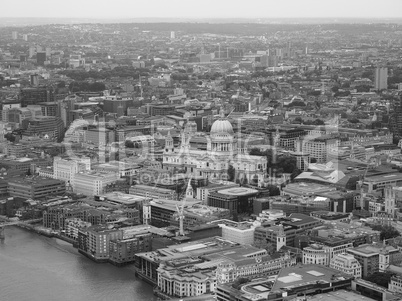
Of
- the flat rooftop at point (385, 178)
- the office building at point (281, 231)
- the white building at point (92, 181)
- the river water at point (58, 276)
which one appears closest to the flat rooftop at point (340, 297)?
the river water at point (58, 276)

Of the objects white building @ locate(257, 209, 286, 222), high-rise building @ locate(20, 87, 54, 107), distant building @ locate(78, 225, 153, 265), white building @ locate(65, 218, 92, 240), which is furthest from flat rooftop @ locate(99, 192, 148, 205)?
high-rise building @ locate(20, 87, 54, 107)

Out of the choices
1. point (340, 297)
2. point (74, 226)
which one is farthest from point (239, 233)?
point (340, 297)

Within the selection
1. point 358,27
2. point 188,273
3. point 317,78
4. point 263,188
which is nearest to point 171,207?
point 263,188

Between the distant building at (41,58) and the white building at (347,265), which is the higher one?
the white building at (347,265)

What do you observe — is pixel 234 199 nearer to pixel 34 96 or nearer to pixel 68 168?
pixel 68 168

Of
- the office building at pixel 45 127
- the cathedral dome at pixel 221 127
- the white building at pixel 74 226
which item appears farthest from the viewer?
the office building at pixel 45 127

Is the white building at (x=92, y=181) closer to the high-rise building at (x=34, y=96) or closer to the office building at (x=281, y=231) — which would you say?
the office building at (x=281, y=231)
